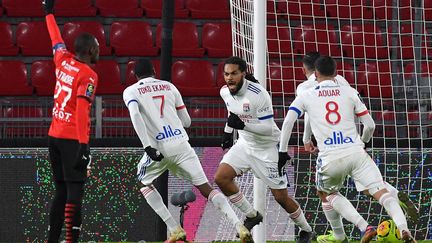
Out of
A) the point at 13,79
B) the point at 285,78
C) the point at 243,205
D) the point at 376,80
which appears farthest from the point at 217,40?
the point at 243,205

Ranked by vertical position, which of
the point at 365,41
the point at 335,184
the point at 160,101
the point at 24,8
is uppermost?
the point at 24,8

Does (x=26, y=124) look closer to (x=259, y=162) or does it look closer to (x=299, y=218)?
(x=259, y=162)

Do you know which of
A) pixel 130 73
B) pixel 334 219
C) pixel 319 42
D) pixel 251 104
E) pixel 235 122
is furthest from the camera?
pixel 319 42

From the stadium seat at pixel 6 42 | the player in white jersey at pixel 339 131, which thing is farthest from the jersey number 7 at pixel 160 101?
the stadium seat at pixel 6 42

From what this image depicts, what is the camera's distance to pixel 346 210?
10.0 m

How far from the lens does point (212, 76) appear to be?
1507 cm

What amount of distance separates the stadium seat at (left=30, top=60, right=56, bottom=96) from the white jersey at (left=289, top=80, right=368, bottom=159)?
5834 mm

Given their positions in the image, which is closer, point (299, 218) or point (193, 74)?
point (299, 218)

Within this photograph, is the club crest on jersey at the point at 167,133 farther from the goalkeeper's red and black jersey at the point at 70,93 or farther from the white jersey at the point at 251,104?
the goalkeeper's red and black jersey at the point at 70,93

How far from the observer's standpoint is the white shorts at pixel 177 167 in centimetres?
998

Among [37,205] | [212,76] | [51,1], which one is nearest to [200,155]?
[37,205]

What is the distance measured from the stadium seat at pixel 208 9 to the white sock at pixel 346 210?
6.50 meters

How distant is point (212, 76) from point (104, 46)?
5.10 ft

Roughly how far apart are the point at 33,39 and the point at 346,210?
6.78 m
